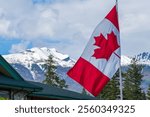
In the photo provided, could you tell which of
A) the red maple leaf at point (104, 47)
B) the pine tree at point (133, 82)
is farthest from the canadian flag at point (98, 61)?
the pine tree at point (133, 82)

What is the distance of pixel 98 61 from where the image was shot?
15414 millimetres

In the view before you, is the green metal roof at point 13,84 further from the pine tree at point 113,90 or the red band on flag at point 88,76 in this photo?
the pine tree at point 113,90

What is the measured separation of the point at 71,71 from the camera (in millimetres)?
15188

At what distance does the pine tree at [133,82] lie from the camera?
8812 cm

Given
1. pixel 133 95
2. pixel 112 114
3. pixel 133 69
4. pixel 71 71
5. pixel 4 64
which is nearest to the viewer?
pixel 112 114

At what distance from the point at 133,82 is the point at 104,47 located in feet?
253

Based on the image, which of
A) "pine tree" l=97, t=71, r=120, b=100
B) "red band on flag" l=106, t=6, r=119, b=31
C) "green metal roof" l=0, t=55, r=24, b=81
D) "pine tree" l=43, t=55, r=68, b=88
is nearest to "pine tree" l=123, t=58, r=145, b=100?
"pine tree" l=97, t=71, r=120, b=100

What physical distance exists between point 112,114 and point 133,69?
3328 inches

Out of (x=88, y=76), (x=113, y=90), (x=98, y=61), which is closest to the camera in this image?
(x=88, y=76)

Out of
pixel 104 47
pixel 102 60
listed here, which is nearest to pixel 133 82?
pixel 104 47

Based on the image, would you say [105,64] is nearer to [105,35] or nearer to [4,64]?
[105,35]

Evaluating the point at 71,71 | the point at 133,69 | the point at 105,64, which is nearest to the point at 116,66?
the point at 105,64

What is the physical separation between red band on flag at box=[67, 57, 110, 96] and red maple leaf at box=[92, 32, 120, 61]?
0.41m

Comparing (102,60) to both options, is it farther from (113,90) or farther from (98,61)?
(113,90)
